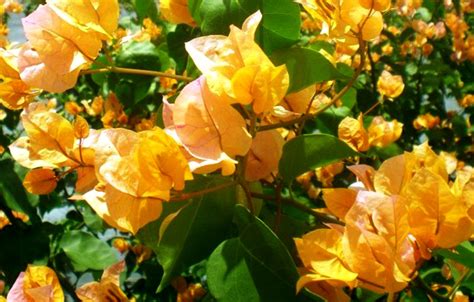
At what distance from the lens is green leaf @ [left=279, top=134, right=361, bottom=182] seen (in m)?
0.44

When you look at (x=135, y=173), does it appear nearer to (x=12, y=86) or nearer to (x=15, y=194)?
(x=12, y=86)

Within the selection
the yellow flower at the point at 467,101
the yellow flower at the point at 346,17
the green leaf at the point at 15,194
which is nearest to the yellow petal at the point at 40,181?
the yellow flower at the point at 346,17

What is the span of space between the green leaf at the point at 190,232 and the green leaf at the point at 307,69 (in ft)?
0.30

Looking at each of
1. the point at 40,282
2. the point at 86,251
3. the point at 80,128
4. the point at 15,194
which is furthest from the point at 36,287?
the point at 86,251

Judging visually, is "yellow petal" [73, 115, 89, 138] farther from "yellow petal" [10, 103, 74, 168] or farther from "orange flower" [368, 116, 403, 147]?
"orange flower" [368, 116, 403, 147]

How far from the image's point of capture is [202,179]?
457mm

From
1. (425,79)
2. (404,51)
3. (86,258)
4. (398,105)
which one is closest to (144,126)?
(86,258)

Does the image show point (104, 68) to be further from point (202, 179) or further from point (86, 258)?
point (86, 258)

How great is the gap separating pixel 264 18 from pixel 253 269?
182 mm

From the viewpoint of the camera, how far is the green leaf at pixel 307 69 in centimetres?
45

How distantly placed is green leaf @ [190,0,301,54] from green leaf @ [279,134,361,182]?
74 millimetres

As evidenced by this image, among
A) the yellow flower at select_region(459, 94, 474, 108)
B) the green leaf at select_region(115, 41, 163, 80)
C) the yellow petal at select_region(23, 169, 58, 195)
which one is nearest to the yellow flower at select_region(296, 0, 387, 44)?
the yellow petal at select_region(23, 169, 58, 195)

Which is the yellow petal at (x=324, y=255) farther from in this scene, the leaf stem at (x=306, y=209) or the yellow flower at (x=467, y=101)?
the yellow flower at (x=467, y=101)

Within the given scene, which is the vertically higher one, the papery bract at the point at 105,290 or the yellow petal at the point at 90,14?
the yellow petal at the point at 90,14
